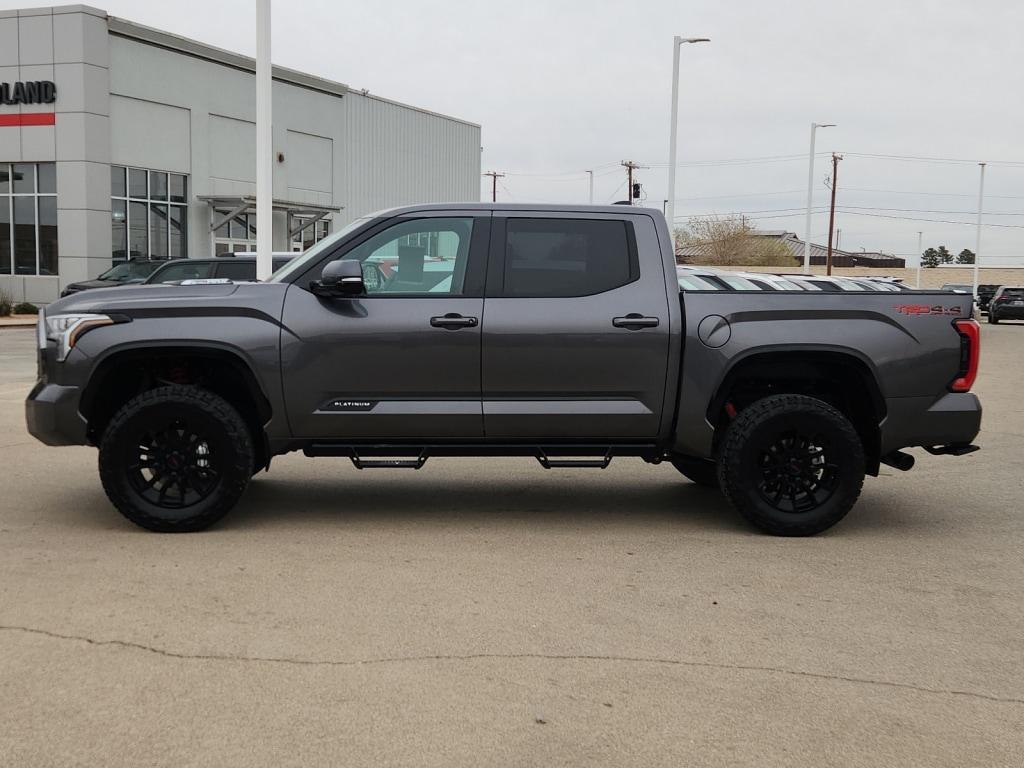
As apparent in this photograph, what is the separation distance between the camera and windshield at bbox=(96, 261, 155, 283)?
85.1 ft

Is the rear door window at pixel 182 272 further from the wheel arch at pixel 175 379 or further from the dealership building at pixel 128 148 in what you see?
the dealership building at pixel 128 148

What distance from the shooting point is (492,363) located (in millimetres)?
6422

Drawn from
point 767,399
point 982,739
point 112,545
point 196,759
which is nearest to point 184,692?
point 196,759

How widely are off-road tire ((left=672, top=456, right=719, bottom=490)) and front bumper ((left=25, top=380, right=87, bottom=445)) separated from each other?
12.7ft

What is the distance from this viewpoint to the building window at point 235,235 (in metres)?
36.8

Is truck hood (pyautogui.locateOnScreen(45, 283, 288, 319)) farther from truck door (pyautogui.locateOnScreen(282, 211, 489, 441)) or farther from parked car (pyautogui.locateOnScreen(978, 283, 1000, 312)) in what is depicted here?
parked car (pyautogui.locateOnScreen(978, 283, 1000, 312))

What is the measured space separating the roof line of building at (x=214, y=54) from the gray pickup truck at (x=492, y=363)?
29427 mm

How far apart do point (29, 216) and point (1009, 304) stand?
3812cm

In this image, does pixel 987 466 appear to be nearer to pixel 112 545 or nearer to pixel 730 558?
pixel 730 558

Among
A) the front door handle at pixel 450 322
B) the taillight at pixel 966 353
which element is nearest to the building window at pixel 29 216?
the front door handle at pixel 450 322

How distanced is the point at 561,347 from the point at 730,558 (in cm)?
153

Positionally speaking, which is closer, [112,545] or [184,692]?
[184,692]

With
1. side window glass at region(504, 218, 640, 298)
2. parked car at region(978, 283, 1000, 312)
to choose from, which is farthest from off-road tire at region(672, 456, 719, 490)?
parked car at region(978, 283, 1000, 312)

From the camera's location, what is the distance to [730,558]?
6.03 m
